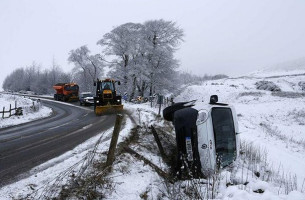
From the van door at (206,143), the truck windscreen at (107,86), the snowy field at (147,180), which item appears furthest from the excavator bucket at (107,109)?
A: the van door at (206,143)

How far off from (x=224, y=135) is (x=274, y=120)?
18.7m

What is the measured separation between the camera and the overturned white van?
19.2 ft

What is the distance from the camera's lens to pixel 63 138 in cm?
1038

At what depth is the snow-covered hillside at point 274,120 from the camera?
10.2 meters

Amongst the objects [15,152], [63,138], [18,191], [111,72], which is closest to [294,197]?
[18,191]

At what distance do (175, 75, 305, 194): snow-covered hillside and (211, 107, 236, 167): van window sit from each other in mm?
1721

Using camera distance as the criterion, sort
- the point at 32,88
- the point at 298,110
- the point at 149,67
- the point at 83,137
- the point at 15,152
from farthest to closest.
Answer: the point at 32,88 < the point at 149,67 < the point at 298,110 < the point at 83,137 < the point at 15,152

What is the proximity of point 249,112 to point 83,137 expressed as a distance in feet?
63.6

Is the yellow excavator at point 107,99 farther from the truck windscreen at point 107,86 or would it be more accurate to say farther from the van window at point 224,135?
the van window at point 224,135

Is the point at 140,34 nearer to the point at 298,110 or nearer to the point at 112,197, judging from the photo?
the point at 298,110

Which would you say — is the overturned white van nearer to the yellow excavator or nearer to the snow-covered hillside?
the snow-covered hillside

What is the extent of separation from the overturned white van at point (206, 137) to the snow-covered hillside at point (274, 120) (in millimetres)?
1792

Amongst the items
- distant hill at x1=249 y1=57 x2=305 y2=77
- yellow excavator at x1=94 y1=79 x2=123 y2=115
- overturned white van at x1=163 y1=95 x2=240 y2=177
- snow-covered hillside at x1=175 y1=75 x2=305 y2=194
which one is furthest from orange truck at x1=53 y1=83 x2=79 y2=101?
distant hill at x1=249 y1=57 x2=305 y2=77

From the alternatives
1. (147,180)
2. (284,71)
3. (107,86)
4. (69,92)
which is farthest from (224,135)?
(284,71)
